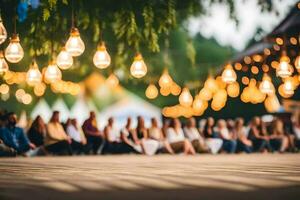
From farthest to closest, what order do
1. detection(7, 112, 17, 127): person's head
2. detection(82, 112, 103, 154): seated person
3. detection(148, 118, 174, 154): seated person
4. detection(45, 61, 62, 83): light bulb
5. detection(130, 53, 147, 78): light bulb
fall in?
detection(148, 118, 174, 154): seated person → detection(82, 112, 103, 154): seated person → detection(7, 112, 17, 127): person's head → detection(45, 61, 62, 83): light bulb → detection(130, 53, 147, 78): light bulb

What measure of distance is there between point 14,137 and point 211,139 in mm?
5810

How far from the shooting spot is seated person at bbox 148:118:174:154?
15.3 meters

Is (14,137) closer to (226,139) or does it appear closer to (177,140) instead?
(177,140)

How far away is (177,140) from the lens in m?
15.3

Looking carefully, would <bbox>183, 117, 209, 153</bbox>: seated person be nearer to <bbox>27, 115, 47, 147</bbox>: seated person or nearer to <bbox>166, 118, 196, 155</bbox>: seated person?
<bbox>166, 118, 196, 155</bbox>: seated person

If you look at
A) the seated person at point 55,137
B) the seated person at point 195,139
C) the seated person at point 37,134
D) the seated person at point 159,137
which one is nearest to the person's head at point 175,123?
the seated person at point 159,137

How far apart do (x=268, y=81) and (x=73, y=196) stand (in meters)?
11.4

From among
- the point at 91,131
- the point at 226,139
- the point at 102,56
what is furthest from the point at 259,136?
the point at 102,56

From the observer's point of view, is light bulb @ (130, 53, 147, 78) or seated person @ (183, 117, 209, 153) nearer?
light bulb @ (130, 53, 147, 78)

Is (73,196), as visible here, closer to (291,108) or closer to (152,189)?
(152,189)

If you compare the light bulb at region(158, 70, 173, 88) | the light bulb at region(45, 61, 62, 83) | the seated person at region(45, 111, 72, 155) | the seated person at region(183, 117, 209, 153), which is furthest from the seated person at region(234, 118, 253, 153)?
the light bulb at region(45, 61, 62, 83)

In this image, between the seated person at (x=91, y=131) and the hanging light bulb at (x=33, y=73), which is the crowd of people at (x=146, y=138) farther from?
the hanging light bulb at (x=33, y=73)

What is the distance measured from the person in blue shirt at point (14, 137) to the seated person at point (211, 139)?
526 centimetres

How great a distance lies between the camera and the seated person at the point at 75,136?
14734 mm
